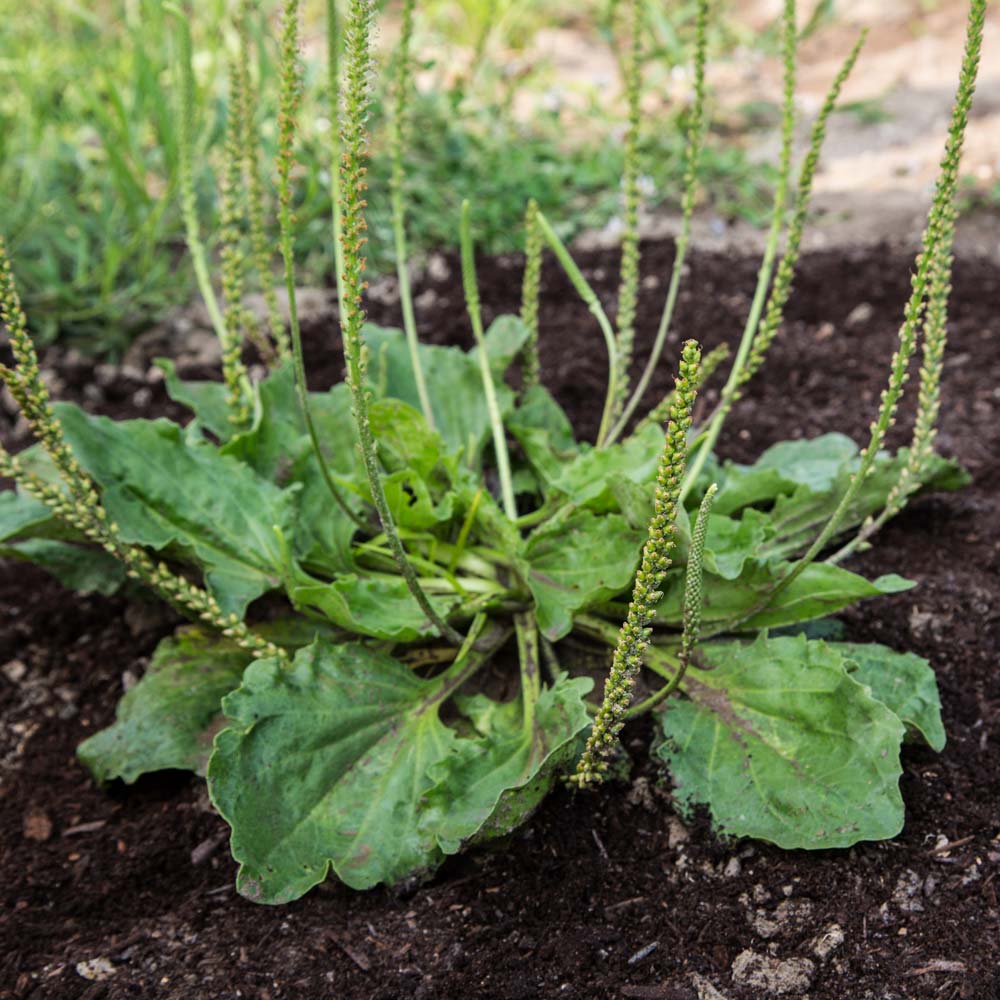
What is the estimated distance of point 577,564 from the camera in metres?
2.46

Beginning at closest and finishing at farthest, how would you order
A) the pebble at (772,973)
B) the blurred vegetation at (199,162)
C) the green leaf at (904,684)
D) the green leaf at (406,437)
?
the pebble at (772,973), the green leaf at (904,684), the green leaf at (406,437), the blurred vegetation at (199,162)

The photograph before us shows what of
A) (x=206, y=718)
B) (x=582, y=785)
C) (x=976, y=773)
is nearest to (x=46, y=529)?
(x=206, y=718)

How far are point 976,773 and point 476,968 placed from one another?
41.5 inches

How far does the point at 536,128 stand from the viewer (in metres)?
5.58

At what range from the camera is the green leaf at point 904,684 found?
88.9 inches

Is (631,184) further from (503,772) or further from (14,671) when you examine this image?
(14,671)

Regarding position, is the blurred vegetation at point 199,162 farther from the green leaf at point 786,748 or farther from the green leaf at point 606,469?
the green leaf at point 786,748

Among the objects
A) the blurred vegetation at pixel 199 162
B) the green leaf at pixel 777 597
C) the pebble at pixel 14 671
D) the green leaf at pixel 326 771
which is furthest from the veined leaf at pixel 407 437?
the blurred vegetation at pixel 199 162

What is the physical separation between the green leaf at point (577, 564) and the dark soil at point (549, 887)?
1.05 feet

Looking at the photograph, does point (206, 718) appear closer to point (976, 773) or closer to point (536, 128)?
point (976, 773)

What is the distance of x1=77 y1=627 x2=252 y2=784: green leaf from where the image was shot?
241 cm

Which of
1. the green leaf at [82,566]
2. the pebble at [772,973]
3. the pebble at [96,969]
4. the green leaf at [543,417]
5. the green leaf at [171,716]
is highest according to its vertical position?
the green leaf at [543,417]

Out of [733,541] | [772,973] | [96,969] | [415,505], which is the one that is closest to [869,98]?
[733,541]

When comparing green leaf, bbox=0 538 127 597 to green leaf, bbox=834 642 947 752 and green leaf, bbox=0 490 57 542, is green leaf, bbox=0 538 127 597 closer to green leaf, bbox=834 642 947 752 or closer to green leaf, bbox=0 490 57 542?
green leaf, bbox=0 490 57 542
